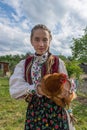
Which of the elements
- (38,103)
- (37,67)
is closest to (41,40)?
(37,67)

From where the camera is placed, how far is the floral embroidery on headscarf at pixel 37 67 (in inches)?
79.0

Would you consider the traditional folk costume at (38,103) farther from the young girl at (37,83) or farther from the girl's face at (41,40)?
the girl's face at (41,40)

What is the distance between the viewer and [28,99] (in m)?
1.96

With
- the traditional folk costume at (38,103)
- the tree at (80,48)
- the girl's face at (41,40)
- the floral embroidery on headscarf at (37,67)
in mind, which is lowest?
the traditional folk costume at (38,103)

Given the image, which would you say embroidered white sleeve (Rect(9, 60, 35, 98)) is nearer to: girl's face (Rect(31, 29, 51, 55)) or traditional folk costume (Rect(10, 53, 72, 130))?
traditional folk costume (Rect(10, 53, 72, 130))

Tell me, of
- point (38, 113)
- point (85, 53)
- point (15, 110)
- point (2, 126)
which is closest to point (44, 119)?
point (38, 113)

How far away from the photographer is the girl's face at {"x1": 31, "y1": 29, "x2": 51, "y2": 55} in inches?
79.6

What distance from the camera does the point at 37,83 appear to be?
1.90 m

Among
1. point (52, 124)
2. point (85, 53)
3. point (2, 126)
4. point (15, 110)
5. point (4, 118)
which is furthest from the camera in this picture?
point (85, 53)

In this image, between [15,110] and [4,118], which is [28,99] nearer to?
[4,118]

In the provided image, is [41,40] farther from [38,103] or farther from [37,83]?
[38,103]

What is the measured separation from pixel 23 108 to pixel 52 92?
549 centimetres

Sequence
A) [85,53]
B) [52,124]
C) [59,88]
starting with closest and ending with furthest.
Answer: [59,88]
[52,124]
[85,53]

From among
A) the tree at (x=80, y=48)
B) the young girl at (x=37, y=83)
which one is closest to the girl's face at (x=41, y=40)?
the young girl at (x=37, y=83)
